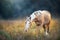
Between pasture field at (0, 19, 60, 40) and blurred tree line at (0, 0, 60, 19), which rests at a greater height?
blurred tree line at (0, 0, 60, 19)

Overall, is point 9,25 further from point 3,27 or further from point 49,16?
point 49,16

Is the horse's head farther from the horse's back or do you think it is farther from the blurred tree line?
the horse's back

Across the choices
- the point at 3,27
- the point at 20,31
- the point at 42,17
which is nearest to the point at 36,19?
the point at 42,17

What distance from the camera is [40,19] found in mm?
3441

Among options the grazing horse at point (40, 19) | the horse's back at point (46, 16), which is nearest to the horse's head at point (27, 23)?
the grazing horse at point (40, 19)

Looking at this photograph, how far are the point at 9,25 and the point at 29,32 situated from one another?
0.37 meters

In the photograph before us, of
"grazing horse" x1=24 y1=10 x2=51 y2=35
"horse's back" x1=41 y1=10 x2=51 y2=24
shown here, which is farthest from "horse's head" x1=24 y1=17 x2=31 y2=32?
"horse's back" x1=41 y1=10 x2=51 y2=24

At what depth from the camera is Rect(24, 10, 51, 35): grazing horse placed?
3.41 m

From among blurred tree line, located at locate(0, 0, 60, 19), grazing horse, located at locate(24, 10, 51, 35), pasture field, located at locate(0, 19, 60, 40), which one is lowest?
pasture field, located at locate(0, 19, 60, 40)

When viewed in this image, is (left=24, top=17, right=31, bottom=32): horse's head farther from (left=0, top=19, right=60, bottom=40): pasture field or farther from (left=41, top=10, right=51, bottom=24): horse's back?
(left=41, top=10, right=51, bottom=24): horse's back

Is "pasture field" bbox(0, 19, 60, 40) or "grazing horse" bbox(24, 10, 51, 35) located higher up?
"grazing horse" bbox(24, 10, 51, 35)

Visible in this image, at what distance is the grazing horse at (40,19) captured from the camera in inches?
134

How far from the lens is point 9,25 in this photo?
3.43 meters

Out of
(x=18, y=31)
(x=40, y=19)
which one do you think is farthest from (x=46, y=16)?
(x=18, y=31)
